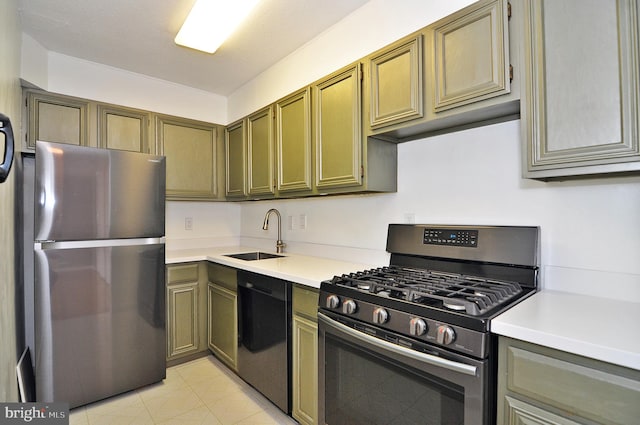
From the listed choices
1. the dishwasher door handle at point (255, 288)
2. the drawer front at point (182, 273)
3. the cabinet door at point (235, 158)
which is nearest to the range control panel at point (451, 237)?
the dishwasher door handle at point (255, 288)

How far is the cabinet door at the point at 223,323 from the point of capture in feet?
7.59

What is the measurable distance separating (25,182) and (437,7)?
2533mm

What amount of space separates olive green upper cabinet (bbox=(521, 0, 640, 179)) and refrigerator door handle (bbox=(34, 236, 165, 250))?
219cm

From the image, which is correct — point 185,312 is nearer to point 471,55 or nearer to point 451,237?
point 451,237

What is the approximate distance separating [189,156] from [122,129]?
1.79 ft

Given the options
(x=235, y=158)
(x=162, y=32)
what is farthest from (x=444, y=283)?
(x=162, y=32)

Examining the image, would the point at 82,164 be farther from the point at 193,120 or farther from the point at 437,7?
the point at 437,7

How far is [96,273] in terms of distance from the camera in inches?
79.0

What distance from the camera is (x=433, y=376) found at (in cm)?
114

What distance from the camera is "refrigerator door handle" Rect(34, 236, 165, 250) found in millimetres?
1854

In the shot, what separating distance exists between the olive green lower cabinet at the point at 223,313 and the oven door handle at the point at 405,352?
1.02 m

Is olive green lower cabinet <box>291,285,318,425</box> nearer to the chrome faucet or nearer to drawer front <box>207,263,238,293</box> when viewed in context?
drawer front <box>207,263,238,293</box>

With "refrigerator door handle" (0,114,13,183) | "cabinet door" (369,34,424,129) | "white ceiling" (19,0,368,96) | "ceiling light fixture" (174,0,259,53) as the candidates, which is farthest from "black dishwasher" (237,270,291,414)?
"white ceiling" (19,0,368,96)

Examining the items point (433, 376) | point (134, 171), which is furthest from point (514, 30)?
point (134, 171)
